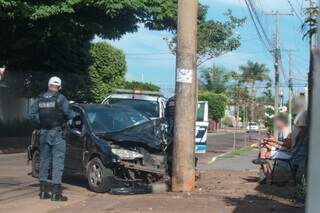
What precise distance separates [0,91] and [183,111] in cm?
2203

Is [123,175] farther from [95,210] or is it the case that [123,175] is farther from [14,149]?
[14,149]

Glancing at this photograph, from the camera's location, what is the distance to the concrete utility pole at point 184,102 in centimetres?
1140

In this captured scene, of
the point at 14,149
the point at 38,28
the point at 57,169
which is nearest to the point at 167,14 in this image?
the point at 38,28

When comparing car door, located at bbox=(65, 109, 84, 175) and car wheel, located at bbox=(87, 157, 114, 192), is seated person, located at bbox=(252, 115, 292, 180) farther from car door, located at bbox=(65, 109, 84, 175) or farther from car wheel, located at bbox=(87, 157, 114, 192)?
car door, located at bbox=(65, 109, 84, 175)

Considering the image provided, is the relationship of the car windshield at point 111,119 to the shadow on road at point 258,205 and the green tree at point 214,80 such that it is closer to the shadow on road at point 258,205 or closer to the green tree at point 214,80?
the shadow on road at point 258,205

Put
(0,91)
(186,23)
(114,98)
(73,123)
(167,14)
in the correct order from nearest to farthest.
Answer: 1. (186,23)
2. (73,123)
3. (114,98)
4. (167,14)
5. (0,91)

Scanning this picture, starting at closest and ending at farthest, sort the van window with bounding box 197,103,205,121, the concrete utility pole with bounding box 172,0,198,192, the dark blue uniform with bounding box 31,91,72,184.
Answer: the dark blue uniform with bounding box 31,91,72,184 → the concrete utility pole with bounding box 172,0,198,192 → the van window with bounding box 197,103,205,121

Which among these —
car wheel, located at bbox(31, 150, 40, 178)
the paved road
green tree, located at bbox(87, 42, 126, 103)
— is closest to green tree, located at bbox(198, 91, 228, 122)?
the paved road

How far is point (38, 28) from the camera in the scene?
2419cm

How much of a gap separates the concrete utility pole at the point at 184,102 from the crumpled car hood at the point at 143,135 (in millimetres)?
839

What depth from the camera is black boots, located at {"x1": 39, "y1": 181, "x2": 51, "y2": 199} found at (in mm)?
10906

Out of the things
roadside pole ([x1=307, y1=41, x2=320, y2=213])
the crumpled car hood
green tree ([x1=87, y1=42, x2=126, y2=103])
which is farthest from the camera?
green tree ([x1=87, y1=42, x2=126, y2=103])

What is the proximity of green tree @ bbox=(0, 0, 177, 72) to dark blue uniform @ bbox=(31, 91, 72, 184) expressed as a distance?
10605 millimetres

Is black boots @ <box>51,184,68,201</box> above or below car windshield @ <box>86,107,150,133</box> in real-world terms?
below
